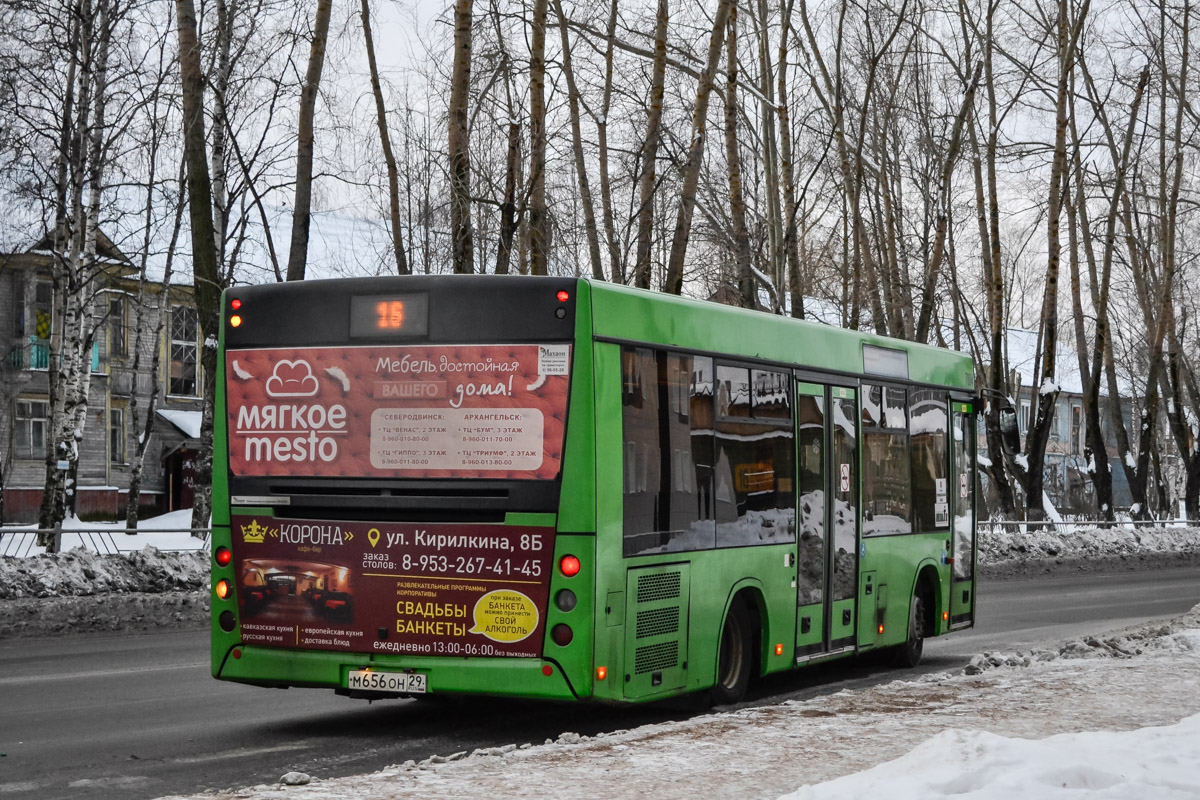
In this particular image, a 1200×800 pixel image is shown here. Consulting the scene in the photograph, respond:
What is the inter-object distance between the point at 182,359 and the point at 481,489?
149 feet

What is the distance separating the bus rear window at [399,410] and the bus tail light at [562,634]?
0.87m

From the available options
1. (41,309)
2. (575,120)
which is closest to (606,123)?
(575,120)

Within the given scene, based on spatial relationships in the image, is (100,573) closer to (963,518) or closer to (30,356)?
(963,518)

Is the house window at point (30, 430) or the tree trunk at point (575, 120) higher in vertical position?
the tree trunk at point (575, 120)

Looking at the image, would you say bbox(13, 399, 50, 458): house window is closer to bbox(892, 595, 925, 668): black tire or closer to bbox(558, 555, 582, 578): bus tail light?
bbox(892, 595, 925, 668): black tire

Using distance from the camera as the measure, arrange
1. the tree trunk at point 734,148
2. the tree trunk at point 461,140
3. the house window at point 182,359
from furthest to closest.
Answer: the house window at point 182,359, the tree trunk at point 734,148, the tree trunk at point 461,140

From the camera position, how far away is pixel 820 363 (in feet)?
39.0

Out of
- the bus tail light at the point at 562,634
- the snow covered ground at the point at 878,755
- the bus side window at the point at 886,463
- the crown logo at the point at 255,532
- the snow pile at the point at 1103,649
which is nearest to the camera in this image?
the snow covered ground at the point at 878,755

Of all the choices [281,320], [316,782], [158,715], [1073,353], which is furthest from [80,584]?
[1073,353]

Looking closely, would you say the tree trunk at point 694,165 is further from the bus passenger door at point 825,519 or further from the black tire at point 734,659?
the black tire at point 734,659

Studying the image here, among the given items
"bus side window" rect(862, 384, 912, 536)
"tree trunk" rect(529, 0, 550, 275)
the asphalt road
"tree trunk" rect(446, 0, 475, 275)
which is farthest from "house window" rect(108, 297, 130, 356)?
"bus side window" rect(862, 384, 912, 536)

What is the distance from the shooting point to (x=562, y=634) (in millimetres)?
8719

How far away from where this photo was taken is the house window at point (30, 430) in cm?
4756

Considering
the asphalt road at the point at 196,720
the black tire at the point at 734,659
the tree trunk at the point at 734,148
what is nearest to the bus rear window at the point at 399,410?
the asphalt road at the point at 196,720
